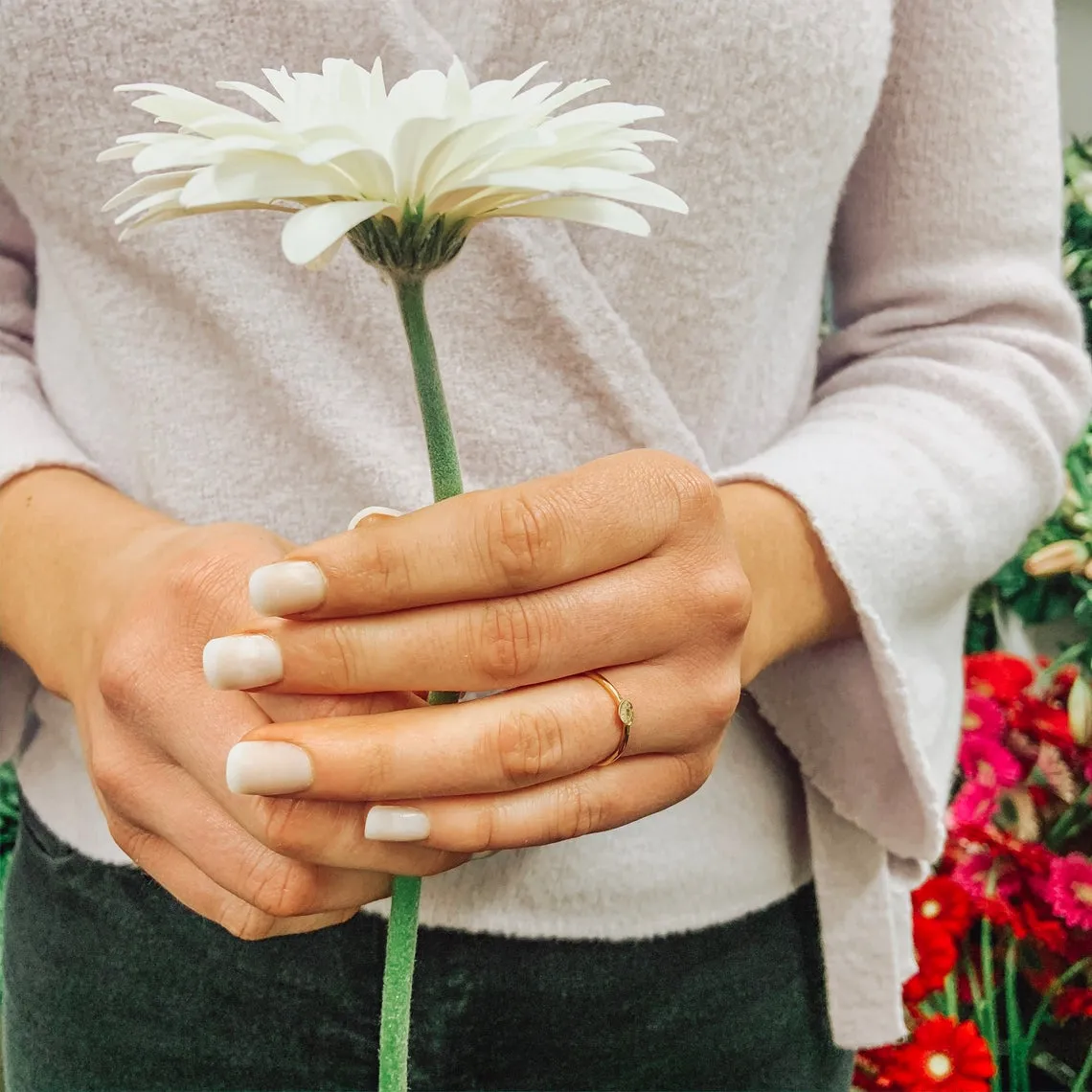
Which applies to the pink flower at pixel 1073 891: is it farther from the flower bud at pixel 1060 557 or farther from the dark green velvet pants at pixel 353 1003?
the dark green velvet pants at pixel 353 1003

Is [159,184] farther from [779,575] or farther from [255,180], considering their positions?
[779,575]

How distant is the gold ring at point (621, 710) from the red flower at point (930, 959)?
2.46 ft

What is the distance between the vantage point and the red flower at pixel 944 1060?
82 centimetres

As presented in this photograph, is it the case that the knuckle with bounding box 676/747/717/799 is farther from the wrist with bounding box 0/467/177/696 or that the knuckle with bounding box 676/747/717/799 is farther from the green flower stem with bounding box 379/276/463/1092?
the wrist with bounding box 0/467/177/696

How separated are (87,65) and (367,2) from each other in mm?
115

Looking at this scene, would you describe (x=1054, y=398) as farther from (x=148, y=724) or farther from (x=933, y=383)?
(x=148, y=724)

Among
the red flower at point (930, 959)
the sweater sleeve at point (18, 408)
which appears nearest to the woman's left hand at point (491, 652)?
the sweater sleeve at point (18, 408)

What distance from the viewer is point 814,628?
14.9 inches

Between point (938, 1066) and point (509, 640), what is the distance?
33.1 inches

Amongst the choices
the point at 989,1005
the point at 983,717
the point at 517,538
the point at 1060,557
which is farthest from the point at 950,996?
the point at 517,538

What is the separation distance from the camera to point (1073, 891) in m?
0.88

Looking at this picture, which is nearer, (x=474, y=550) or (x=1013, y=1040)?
(x=474, y=550)

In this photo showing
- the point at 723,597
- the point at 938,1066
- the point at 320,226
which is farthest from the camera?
the point at 938,1066

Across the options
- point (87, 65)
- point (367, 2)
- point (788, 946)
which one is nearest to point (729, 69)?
point (367, 2)
